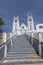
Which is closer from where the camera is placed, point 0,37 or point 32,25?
point 0,37

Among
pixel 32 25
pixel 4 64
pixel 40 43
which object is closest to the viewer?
pixel 4 64

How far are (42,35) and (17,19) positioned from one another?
5900 centimetres

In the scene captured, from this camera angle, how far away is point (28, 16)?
73.4 m

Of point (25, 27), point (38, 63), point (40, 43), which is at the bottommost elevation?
point (38, 63)

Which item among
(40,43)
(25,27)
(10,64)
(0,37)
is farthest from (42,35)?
(25,27)

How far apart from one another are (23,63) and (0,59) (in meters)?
1.52

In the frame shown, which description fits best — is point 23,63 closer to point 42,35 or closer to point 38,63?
point 38,63

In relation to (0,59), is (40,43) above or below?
above

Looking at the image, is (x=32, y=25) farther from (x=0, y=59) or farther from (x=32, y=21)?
(x=0, y=59)

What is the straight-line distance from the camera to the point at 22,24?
236 feet

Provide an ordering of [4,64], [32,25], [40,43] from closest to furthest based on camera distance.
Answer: [4,64]
[40,43]
[32,25]

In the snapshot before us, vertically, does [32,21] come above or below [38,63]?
above

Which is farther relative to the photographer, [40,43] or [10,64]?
[40,43]

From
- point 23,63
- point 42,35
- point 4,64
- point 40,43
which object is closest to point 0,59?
point 4,64
